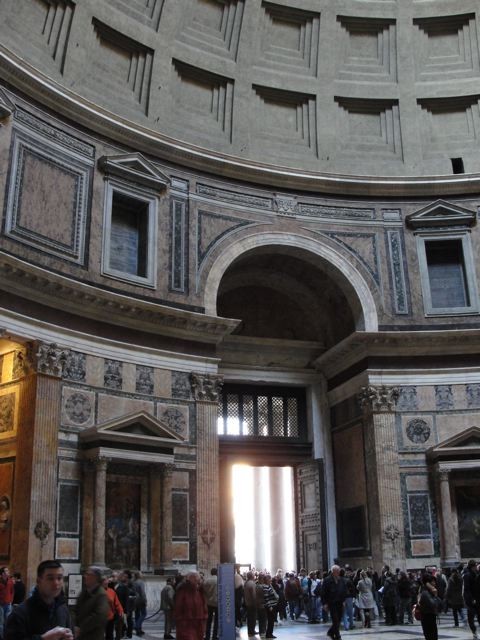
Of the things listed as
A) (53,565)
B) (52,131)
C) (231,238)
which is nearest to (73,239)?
(52,131)

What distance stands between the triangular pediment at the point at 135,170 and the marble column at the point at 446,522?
1149 cm

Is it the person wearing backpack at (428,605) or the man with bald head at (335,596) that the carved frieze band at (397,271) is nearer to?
the man with bald head at (335,596)

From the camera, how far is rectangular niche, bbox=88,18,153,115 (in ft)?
70.6

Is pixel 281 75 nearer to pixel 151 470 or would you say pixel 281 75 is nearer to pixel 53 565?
pixel 151 470

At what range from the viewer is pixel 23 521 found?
16.5 meters

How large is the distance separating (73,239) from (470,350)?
12.2m

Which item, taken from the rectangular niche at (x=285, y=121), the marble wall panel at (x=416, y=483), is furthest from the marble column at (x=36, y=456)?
the rectangular niche at (x=285, y=121)

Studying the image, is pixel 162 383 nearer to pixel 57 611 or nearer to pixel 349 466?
pixel 349 466

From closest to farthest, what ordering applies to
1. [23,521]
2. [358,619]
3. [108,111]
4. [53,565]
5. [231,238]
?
[53,565] < [23,521] < [358,619] < [108,111] < [231,238]

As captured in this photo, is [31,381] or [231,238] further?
[231,238]

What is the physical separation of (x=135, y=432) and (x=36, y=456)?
2630 mm

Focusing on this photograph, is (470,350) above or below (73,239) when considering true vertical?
below

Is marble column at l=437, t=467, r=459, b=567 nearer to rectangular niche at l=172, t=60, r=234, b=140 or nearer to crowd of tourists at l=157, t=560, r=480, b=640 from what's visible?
crowd of tourists at l=157, t=560, r=480, b=640

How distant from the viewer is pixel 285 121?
25109 mm
